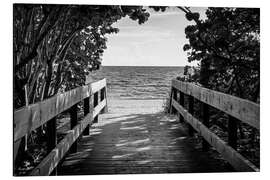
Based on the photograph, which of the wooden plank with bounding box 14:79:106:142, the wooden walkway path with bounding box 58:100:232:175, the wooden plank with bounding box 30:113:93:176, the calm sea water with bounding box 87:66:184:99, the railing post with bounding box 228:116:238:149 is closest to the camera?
the wooden plank with bounding box 14:79:106:142

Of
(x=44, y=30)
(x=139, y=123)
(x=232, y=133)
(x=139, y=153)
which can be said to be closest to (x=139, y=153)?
(x=139, y=153)

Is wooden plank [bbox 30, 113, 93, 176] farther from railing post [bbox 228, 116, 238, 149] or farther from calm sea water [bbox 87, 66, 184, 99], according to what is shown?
calm sea water [bbox 87, 66, 184, 99]

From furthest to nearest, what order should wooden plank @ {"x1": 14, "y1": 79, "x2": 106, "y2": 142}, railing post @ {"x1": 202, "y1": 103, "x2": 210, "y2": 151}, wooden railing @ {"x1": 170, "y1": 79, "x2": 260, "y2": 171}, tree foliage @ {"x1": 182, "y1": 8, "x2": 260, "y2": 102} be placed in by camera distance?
tree foliage @ {"x1": 182, "y1": 8, "x2": 260, "y2": 102} → railing post @ {"x1": 202, "y1": 103, "x2": 210, "y2": 151} → wooden railing @ {"x1": 170, "y1": 79, "x2": 260, "y2": 171} → wooden plank @ {"x1": 14, "y1": 79, "x2": 106, "y2": 142}

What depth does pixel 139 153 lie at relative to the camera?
3.80 metres

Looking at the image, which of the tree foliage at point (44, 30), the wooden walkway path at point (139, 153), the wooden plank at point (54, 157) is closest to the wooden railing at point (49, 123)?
the wooden plank at point (54, 157)

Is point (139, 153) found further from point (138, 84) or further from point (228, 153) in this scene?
point (138, 84)

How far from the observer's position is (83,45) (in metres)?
6.22

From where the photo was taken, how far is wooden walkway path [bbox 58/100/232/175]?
3328mm

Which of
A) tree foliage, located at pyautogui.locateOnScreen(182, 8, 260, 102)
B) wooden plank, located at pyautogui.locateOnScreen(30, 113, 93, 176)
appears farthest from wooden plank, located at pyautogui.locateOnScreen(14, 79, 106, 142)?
tree foliage, located at pyautogui.locateOnScreen(182, 8, 260, 102)

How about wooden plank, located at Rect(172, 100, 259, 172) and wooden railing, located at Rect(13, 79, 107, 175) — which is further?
wooden plank, located at Rect(172, 100, 259, 172)

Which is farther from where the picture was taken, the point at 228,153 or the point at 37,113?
the point at 228,153

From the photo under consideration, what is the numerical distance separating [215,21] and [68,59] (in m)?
2.92

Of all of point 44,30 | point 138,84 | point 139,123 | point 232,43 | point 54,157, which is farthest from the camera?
point 138,84
